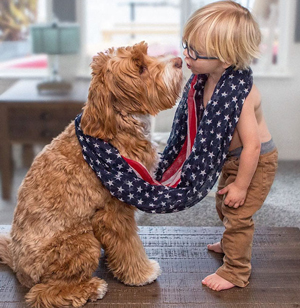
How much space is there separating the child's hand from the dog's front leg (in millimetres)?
345

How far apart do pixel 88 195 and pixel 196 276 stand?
557 millimetres

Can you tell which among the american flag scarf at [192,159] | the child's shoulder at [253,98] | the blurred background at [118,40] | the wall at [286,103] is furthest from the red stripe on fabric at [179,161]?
the wall at [286,103]

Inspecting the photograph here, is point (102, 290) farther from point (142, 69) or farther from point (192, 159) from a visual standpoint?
point (142, 69)

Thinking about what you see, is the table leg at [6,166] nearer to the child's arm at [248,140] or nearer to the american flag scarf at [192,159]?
the american flag scarf at [192,159]

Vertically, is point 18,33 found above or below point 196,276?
above

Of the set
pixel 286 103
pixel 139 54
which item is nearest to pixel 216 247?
pixel 139 54

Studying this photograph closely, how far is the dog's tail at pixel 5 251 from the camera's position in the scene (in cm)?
194

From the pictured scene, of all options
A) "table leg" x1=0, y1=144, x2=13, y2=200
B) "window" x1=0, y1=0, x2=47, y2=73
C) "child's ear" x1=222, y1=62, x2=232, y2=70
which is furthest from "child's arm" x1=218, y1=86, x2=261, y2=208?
"window" x1=0, y1=0, x2=47, y2=73

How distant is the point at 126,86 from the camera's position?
5.09 ft

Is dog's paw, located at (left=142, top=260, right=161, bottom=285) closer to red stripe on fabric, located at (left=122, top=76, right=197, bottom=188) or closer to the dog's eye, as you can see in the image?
red stripe on fabric, located at (left=122, top=76, right=197, bottom=188)

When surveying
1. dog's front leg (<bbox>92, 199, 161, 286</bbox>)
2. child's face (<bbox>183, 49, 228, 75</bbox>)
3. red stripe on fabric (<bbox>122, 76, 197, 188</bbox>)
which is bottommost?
dog's front leg (<bbox>92, 199, 161, 286</bbox>)

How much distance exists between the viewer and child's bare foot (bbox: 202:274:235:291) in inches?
70.8

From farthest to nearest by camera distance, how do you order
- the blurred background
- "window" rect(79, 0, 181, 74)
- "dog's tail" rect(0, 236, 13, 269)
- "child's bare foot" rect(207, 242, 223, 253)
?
1. "window" rect(79, 0, 181, 74)
2. the blurred background
3. "child's bare foot" rect(207, 242, 223, 253)
4. "dog's tail" rect(0, 236, 13, 269)

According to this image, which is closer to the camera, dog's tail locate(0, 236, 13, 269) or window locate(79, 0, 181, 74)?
dog's tail locate(0, 236, 13, 269)
